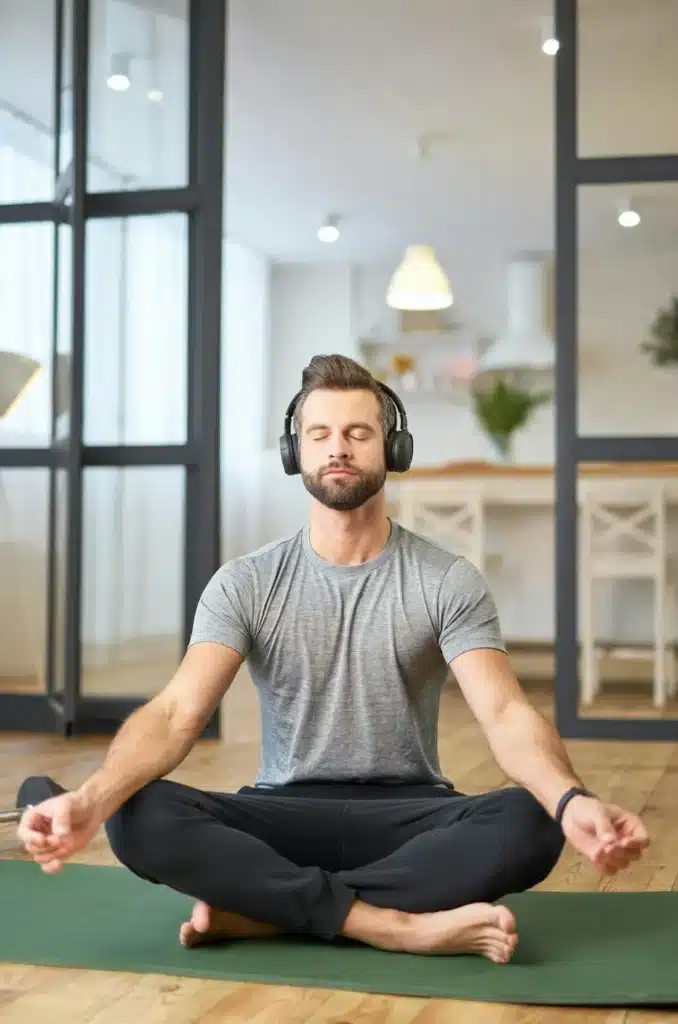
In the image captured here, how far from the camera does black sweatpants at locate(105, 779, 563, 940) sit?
1.91m

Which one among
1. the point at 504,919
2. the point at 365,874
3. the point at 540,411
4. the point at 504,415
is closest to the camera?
the point at 504,919

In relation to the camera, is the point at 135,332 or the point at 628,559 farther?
the point at 135,332

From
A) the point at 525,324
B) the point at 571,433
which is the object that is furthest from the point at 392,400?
the point at 525,324

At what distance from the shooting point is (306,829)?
208 cm

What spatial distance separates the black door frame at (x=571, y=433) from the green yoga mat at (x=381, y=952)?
2208mm

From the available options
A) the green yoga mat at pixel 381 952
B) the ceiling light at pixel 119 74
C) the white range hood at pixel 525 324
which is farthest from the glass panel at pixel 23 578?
the white range hood at pixel 525 324

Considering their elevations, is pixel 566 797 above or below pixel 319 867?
above

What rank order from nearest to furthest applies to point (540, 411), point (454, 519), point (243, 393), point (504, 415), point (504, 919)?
point (504, 919) → point (454, 519) → point (504, 415) → point (540, 411) → point (243, 393)

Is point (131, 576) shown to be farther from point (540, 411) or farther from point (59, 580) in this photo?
point (540, 411)

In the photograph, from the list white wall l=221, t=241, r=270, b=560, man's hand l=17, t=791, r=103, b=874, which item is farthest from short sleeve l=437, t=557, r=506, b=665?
white wall l=221, t=241, r=270, b=560

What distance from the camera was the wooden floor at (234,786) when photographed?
1.74 meters

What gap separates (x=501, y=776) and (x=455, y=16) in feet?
10.2

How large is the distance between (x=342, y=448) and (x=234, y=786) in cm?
162

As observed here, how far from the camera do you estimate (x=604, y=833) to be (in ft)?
5.42
